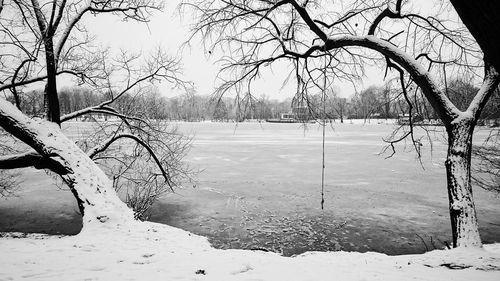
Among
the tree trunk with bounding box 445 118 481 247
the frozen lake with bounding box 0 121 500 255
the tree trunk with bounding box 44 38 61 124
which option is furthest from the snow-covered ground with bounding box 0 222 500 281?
the tree trunk with bounding box 44 38 61 124

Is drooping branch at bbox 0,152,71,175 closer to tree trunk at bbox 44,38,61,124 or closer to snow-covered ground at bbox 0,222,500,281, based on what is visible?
tree trunk at bbox 44,38,61,124

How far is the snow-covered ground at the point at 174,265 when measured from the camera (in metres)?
3.79

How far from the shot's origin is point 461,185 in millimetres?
5230

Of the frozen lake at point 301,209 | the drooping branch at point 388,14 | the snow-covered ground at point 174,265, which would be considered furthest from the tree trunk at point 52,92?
the drooping branch at point 388,14

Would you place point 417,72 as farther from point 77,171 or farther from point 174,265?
point 77,171

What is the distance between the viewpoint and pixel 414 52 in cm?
650

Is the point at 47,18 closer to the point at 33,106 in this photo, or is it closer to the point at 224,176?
the point at 33,106

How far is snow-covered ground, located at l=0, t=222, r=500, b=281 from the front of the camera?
3785mm

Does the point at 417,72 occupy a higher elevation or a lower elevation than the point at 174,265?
higher

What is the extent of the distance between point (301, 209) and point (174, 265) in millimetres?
9959

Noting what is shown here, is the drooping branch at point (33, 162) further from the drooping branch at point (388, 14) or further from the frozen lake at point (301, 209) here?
the drooping branch at point (388, 14)

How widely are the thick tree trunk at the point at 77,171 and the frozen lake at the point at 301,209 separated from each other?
433cm

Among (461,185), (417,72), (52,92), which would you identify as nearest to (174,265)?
(461,185)

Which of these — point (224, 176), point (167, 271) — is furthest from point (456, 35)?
point (224, 176)
